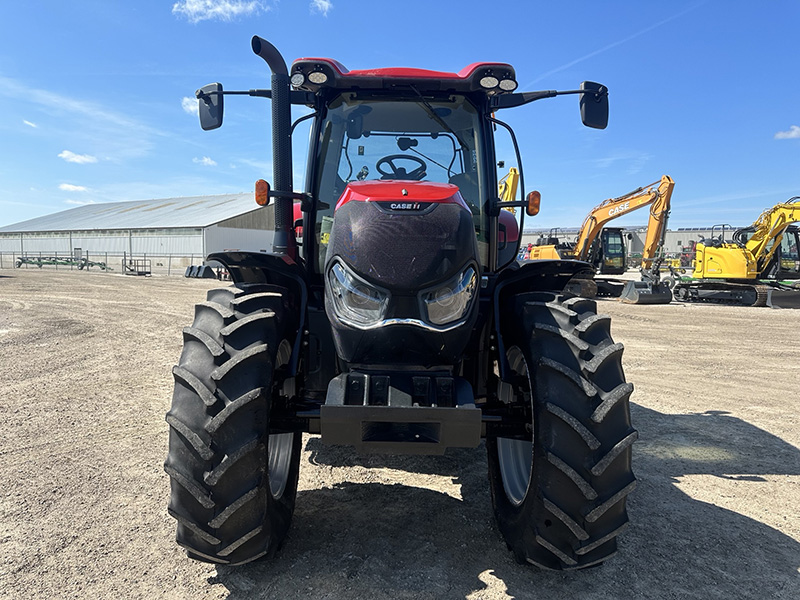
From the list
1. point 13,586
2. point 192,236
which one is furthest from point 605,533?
point 192,236

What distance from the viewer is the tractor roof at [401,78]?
309 centimetres

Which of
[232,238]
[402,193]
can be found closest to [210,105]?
[402,193]

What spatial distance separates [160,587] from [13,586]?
686 mm

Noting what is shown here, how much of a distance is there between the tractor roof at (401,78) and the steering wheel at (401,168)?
0.47 meters

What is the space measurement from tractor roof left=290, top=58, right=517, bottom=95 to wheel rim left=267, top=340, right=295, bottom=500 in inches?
61.9

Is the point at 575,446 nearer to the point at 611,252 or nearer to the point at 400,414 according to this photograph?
the point at 400,414

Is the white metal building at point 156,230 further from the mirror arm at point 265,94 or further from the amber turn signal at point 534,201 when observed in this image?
the amber turn signal at point 534,201

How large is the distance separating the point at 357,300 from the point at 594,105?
6.79 feet

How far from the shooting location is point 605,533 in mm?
2355

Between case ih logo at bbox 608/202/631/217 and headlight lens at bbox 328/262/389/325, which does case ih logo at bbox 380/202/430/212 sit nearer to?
headlight lens at bbox 328/262/389/325

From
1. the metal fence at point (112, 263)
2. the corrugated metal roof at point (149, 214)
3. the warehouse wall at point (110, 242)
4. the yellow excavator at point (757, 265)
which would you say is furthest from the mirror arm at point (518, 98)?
the corrugated metal roof at point (149, 214)

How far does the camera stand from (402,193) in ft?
8.58

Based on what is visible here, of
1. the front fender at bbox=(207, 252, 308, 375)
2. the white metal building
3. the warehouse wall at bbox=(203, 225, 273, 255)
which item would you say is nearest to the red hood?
the front fender at bbox=(207, 252, 308, 375)

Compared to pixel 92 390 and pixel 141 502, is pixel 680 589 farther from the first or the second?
pixel 92 390
